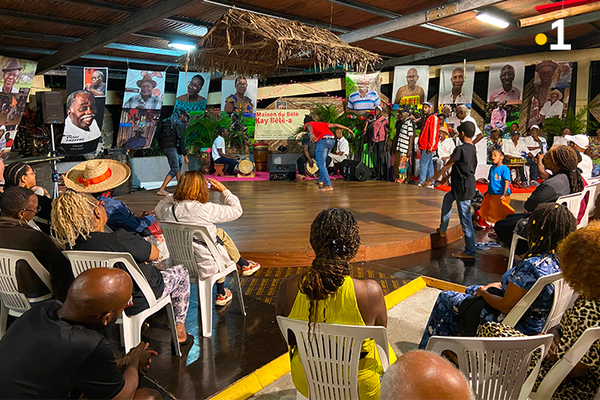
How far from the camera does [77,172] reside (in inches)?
160

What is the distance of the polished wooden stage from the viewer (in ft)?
15.0

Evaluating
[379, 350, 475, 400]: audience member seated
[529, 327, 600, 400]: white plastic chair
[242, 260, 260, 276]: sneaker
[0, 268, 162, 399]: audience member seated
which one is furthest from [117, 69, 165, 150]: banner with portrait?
[379, 350, 475, 400]: audience member seated

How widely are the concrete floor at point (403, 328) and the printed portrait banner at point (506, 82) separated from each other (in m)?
8.16

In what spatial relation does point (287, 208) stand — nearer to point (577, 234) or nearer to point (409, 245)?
point (409, 245)

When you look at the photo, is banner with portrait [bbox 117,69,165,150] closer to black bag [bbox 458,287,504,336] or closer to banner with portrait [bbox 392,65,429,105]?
banner with portrait [bbox 392,65,429,105]

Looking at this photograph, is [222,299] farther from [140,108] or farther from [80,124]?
[140,108]

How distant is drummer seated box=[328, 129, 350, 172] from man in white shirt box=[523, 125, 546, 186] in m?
4.27

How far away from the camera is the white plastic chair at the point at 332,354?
159 cm

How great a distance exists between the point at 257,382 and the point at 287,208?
429 centimetres

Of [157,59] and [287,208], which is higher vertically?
[157,59]

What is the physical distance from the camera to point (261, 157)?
480 inches

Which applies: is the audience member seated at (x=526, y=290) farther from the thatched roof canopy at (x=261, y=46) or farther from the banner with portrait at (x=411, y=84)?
the banner with portrait at (x=411, y=84)

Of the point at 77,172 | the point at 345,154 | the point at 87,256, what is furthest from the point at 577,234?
the point at 345,154

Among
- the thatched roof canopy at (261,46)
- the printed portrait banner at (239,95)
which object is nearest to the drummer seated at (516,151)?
the thatched roof canopy at (261,46)
